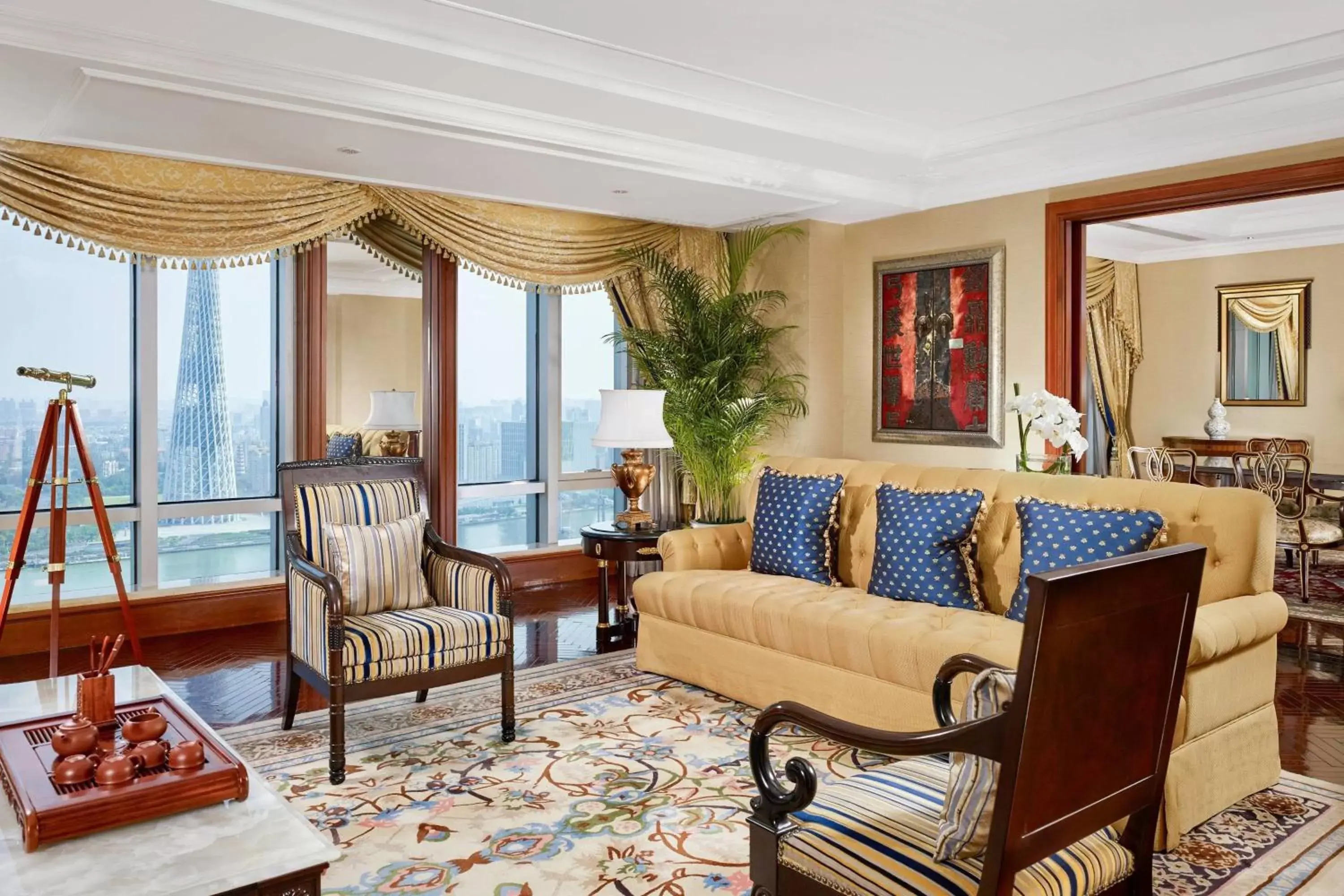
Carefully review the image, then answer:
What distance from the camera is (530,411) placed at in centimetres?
702

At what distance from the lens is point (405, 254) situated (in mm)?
6109

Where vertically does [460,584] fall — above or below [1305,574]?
above

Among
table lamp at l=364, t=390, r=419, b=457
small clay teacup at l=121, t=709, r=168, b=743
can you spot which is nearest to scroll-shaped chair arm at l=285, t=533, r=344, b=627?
small clay teacup at l=121, t=709, r=168, b=743

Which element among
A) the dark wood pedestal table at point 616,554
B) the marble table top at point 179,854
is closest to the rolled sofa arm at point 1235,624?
the marble table top at point 179,854

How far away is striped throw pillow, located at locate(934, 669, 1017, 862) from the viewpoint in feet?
5.16

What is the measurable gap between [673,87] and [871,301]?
2.54 m

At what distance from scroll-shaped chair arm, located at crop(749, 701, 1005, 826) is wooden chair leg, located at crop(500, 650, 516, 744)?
70.0 inches

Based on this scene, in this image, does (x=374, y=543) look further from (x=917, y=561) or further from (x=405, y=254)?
(x=405, y=254)

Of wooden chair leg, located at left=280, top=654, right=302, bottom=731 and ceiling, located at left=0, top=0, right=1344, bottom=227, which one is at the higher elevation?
ceiling, located at left=0, top=0, right=1344, bottom=227

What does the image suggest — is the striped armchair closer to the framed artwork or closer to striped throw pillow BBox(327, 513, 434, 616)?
striped throw pillow BBox(327, 513, 434, 616)

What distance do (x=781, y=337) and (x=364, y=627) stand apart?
383 cm

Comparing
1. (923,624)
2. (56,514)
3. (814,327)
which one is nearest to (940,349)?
(814,327)

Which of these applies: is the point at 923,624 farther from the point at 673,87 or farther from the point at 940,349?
the point at 940,349

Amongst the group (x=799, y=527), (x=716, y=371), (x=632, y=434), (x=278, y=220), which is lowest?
(x=799, y=527)
